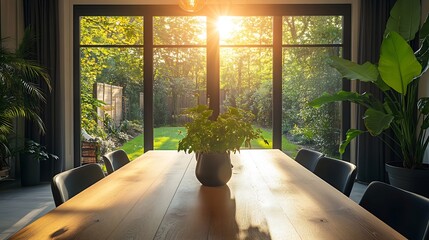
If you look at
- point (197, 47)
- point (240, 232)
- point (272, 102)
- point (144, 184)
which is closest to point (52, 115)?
point (197, 47)

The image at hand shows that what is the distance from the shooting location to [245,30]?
537 cm

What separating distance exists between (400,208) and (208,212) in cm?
69

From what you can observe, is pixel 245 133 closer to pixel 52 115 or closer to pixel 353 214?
pixel 353 214

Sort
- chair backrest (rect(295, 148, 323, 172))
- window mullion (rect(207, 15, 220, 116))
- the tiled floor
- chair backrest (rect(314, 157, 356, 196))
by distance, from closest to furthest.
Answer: chair backrest (rect(314, 157, 356, 196)), chair backrest (rect(295, 148, 323, 172)), the tiled floor, window mullion (rect(207, 15, 220, 116))

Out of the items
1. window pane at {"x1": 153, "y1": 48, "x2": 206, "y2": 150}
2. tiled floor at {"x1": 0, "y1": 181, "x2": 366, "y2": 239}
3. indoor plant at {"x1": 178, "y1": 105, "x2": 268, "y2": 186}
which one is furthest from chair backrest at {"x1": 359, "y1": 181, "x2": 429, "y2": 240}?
window pane at {"x1": 153, "y1": 48, "x2": 206, "y2": 150}

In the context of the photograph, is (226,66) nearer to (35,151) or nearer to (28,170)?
(35,151)

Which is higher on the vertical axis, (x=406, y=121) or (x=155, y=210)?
(x=406, y=121)

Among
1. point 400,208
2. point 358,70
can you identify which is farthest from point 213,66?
point 400,208

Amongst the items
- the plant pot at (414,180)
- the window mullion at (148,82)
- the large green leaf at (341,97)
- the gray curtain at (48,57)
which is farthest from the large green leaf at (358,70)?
the gray curtain at (48,57)

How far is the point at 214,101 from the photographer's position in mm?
5402

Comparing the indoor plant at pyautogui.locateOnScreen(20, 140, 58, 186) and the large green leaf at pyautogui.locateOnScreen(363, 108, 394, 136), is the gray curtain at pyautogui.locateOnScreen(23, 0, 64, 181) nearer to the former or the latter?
the indoor plant at pyautogui.locateOnScreen(20, 140, 58, 186)

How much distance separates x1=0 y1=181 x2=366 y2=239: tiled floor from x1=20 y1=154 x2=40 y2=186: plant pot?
91 mm

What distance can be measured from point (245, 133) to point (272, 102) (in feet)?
12.2

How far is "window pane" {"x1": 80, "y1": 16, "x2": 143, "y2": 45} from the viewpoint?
538 centimetres
